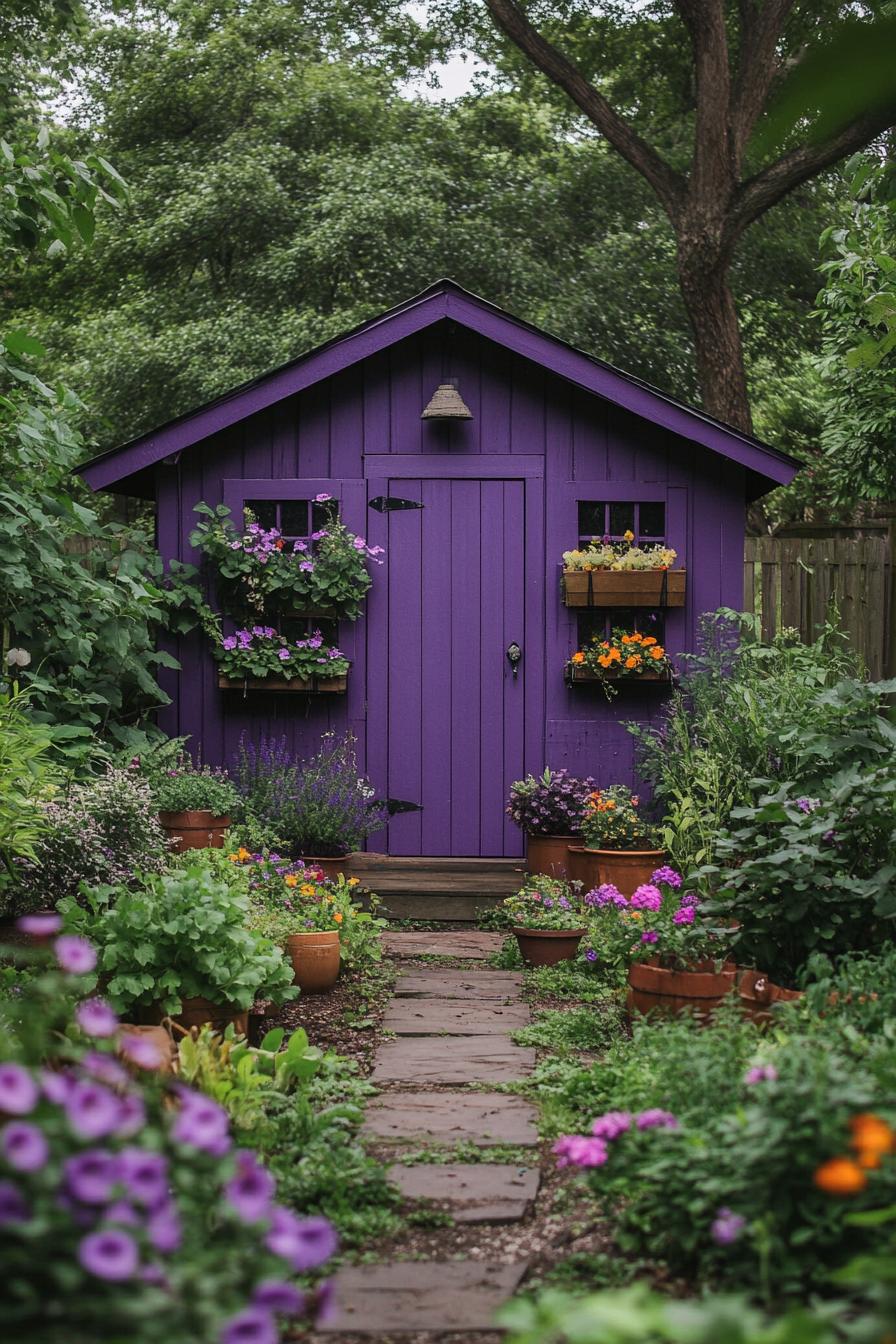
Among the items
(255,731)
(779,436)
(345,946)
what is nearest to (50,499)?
(255,731)

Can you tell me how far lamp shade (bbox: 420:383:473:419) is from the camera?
296 inches

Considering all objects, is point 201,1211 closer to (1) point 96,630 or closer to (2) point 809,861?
(2) point 809,861

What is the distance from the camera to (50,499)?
6.88 m

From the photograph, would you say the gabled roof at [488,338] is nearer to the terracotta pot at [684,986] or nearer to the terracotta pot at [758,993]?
the terracotta pot at [684,986]

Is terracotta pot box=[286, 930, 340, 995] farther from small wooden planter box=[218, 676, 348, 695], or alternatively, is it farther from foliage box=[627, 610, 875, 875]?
small wooden planter box=[218, 676, 348, 695]

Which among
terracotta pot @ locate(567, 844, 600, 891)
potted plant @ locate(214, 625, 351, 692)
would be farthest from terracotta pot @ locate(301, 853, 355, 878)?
terracotta pot @ locate(567, 844, 600, 891)

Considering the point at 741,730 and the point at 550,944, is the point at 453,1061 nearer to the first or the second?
the point at 550,944

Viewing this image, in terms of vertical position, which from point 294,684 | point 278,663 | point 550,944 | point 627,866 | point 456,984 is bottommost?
point 456,984

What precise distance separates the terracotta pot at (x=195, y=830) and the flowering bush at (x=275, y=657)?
108 centimetres

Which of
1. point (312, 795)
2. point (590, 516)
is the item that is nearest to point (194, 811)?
point (312, 795)

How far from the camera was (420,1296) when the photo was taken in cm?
276

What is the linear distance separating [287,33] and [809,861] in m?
15.5

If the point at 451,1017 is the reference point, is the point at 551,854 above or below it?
above

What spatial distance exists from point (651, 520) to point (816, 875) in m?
3.86
